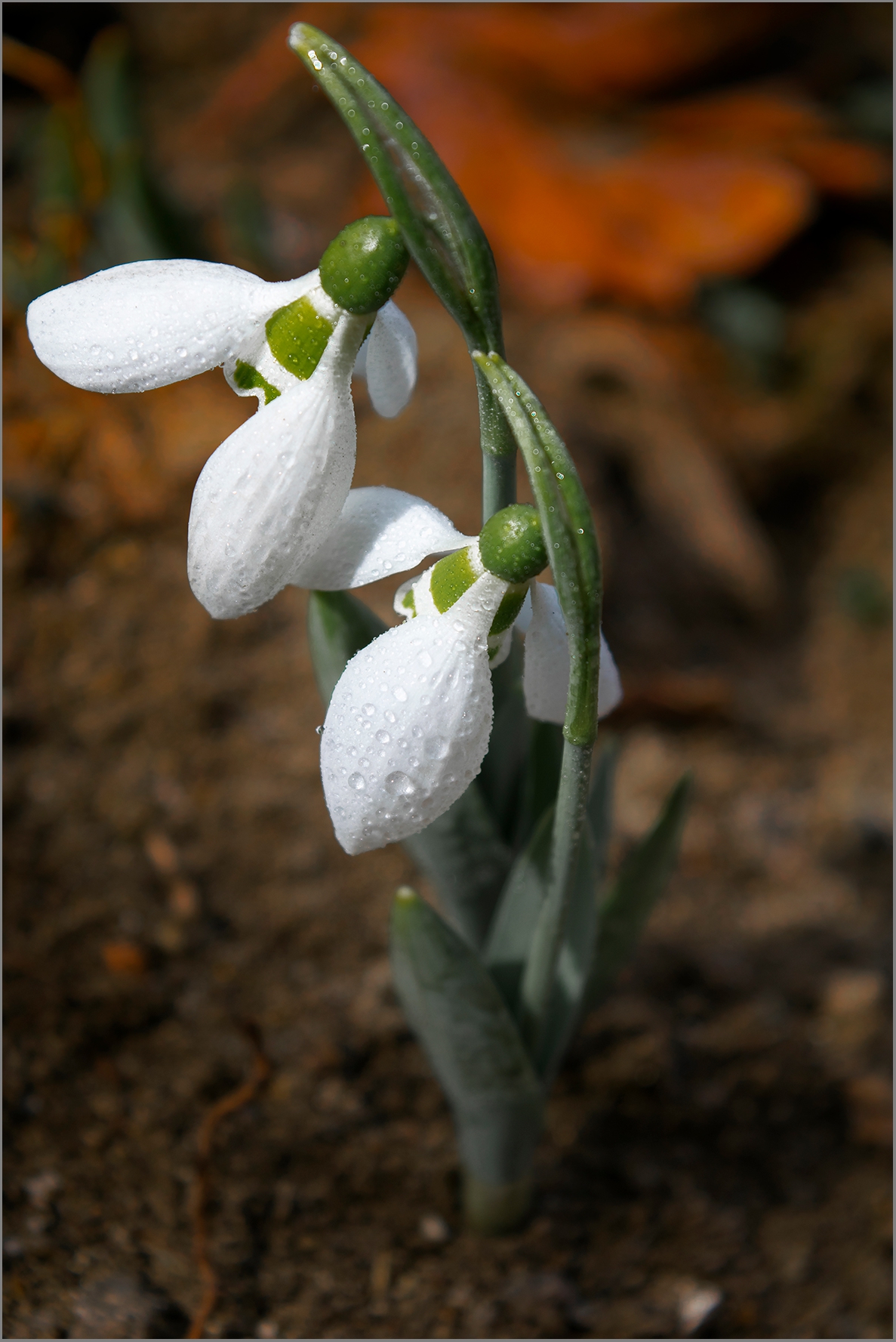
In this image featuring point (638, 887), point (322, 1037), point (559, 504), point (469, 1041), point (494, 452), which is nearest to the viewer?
point (559, 504)

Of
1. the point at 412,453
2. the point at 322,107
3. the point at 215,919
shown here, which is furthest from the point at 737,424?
the point at 215,919

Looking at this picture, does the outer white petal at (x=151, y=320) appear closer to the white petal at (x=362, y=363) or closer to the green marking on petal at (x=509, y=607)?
the white petal at (x=362, y=363)

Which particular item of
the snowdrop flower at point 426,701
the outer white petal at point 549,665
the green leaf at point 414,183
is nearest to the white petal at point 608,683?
the outer white petal at point 549,665

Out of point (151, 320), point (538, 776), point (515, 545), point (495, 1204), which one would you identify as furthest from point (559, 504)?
point (495, 1204)

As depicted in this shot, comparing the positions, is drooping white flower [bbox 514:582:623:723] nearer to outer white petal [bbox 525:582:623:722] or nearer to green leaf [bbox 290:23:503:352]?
outer white petal [bbox 525:582:623:722]

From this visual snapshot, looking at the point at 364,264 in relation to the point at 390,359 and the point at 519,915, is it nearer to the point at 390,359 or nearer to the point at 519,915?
the point at 390,359

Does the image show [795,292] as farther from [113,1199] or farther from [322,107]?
[113,1199]

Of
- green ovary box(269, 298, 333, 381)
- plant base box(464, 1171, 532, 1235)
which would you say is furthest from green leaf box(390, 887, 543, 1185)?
green ovary box(269, 298, 333, 381)
